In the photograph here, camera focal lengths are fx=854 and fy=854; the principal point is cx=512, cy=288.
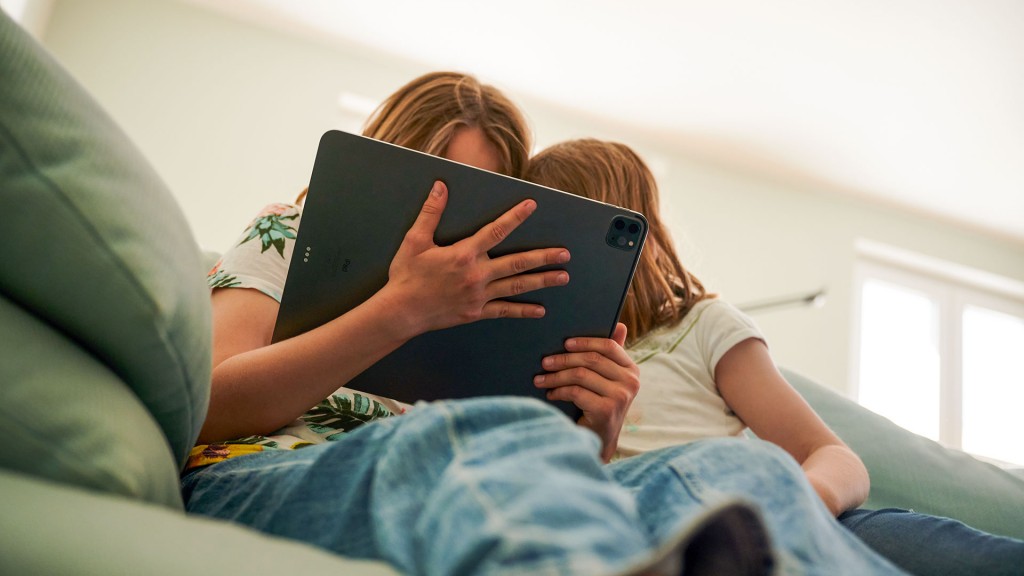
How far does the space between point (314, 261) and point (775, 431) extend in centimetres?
57

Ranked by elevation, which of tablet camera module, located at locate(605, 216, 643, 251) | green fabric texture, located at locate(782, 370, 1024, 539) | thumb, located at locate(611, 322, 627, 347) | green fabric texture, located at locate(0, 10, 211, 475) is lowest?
green fabric texture, located at locate(782, 370, 1024, 539)

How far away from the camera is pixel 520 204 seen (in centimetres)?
87

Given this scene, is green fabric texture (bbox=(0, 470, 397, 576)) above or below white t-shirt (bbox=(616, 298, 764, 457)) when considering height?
above

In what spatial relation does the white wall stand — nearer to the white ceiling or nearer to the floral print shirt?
the white ceiling

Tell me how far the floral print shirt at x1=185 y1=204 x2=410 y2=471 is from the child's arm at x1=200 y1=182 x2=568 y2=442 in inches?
1.3

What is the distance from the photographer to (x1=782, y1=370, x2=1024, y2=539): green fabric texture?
3.75 ft

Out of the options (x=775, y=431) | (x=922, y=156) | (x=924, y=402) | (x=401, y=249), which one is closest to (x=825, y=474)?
(x=775, y=431)

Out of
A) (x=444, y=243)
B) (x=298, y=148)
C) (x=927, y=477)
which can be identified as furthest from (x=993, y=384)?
(x=444, y=243)

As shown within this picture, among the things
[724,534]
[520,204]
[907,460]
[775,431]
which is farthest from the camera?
[907,460]

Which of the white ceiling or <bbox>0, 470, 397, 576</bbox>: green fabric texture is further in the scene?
the white ceiling

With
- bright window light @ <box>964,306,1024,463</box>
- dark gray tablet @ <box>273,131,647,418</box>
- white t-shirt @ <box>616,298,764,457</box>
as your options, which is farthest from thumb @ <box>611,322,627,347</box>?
bright window light @ <box>964,306,1024,463</box>

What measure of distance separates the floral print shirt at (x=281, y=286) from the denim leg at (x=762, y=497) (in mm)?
385

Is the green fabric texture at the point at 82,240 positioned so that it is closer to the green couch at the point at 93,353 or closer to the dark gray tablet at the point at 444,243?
the green couch at the point at 93,353

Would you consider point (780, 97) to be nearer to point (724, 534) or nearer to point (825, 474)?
point (825, 474)
